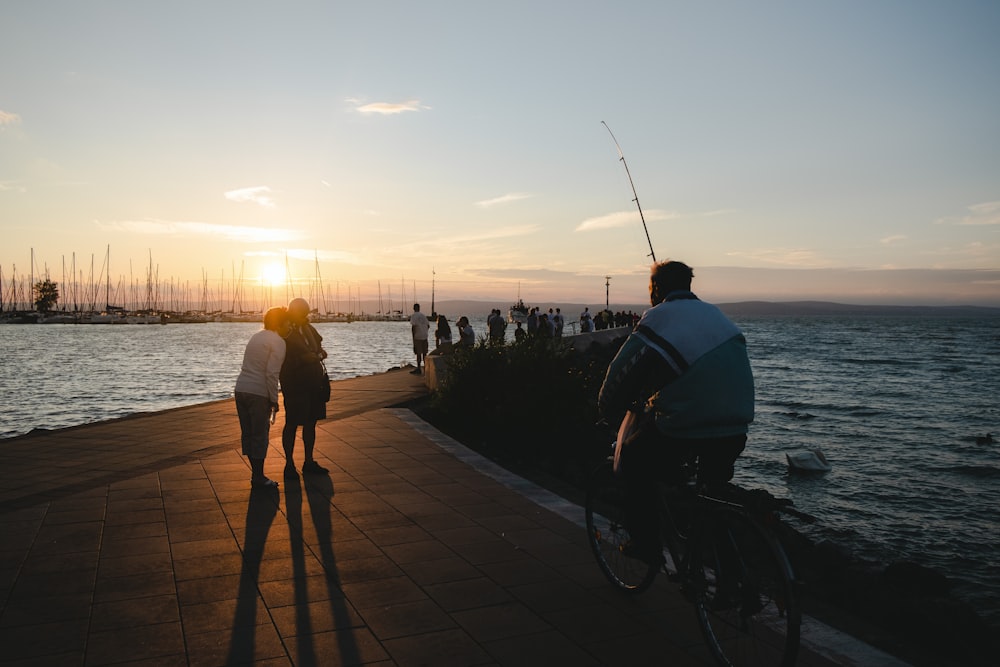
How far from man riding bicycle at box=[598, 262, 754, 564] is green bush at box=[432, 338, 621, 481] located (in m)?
6.50

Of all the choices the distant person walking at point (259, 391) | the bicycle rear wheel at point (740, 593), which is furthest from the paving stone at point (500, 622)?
the distant person walking at point (259, 391)

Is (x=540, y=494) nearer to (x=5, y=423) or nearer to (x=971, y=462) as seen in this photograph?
(x=971, y=462)

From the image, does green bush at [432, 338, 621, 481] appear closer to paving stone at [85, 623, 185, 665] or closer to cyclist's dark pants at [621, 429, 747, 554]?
cyclist's dark pants at [621, 429, 747, 554]

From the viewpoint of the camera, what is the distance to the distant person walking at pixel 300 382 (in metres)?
7.77

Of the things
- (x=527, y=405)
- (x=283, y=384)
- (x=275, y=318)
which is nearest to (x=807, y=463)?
(x=527, y=405)

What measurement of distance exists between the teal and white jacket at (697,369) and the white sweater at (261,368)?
4.47 metres

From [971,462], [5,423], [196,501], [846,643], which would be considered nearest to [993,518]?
[971,462]

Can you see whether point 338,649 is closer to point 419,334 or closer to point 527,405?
point 527,405

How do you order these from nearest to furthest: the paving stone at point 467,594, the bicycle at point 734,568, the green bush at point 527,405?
the bicycle at point 734,568 < the paving stone at point 467,594 < the green bush at point 527,405

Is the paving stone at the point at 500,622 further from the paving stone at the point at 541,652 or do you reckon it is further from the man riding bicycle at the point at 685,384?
the man riding bicycle at the point at 685,384

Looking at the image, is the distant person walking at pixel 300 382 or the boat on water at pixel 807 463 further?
the boat on water at pixel 807 463

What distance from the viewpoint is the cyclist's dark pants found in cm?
375

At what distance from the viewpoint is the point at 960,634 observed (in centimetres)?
597

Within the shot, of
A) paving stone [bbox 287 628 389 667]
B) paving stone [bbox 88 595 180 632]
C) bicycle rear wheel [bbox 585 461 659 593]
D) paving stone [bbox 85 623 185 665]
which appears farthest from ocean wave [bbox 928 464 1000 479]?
paving stone [bbox 85 623 185 665]
